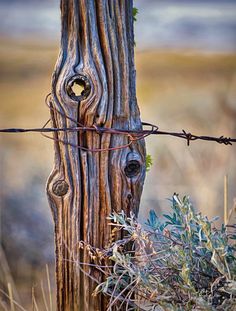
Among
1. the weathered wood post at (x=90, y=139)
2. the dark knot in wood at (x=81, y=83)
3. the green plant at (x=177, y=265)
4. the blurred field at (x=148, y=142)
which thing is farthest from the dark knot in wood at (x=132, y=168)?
the blurred field at (x=148, y=142)

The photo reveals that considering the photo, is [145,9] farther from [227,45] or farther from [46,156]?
[46,156]

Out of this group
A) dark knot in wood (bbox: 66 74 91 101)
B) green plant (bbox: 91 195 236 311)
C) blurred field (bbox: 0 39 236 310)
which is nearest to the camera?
green plant (bbox: 91 195 236 311)

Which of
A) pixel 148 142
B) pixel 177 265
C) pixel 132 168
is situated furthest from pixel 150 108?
pixel 177 265

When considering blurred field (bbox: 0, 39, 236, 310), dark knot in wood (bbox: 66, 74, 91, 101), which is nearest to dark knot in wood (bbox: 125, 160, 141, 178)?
dark knot in wood (bbox: 66, 74, 91, 101)

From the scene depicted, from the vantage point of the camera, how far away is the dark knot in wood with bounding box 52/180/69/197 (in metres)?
2.33

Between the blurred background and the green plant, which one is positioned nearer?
the green plant

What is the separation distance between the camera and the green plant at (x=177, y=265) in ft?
6.60

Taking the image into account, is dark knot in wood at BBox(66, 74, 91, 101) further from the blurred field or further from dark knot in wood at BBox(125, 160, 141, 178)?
the blurred field

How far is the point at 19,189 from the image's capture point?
6426 millimetres

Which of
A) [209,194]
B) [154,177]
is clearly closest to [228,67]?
[154,177]

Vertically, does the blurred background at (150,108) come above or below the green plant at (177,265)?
above

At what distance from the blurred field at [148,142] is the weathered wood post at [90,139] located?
7.01 feet

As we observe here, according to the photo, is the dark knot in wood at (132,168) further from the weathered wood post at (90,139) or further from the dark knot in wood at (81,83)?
the dark knot in wood at (81,83)

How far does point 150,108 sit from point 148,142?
1.39m
